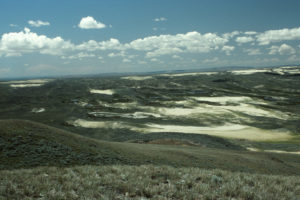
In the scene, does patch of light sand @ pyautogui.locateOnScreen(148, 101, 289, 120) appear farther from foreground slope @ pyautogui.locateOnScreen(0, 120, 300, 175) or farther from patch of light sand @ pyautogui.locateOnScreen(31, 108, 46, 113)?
foreground slope @ pyautogui.locateOnScreen(0, 120, 300, 175)

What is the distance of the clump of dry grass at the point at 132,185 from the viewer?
9.11 metres

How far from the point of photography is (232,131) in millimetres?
61125

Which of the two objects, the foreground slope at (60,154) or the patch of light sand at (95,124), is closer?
the foreground slope at (60,154)

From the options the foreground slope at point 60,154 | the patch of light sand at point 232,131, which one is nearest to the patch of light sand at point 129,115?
the patch of light sand at point 232,131

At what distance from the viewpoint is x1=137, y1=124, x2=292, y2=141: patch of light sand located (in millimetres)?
55625

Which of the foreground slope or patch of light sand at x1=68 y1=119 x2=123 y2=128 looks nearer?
the foreground slope

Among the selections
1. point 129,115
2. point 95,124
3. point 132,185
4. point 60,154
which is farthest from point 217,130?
point 132,185

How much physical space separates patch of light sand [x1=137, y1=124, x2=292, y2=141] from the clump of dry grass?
151 feet

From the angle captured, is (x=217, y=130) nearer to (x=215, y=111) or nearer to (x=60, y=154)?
(x=215, y=111)

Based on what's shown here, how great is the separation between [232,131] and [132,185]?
55.6 meters

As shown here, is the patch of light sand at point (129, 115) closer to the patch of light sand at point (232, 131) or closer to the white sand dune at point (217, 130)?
the white sand dune at point (217, 130)

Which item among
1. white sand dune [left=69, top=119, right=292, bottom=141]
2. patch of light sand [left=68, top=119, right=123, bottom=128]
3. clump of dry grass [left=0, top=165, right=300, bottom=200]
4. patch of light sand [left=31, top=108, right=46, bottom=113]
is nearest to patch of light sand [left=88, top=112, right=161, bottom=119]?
white sand dune [left=69, top=119, right=292, bottom=141]

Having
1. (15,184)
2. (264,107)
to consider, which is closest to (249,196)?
(15,184)

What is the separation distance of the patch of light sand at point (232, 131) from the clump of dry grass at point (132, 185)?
46.1 metres
